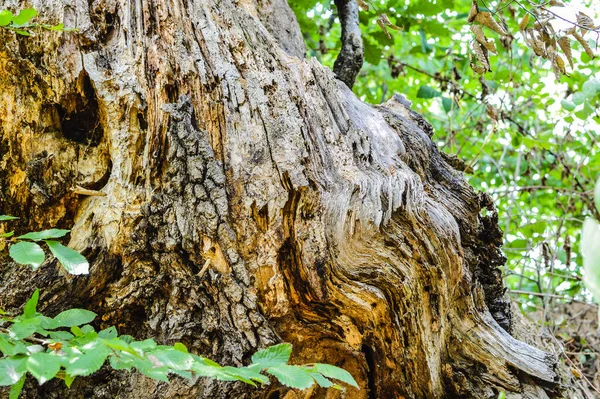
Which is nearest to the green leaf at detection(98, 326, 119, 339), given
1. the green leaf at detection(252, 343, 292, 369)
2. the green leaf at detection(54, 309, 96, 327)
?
the green leaf at detection(54, 309, 96, 327)

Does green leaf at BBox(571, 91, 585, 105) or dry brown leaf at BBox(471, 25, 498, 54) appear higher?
green leaf at BBox(571, 91, 585, 105)

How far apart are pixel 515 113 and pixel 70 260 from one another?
17.2 ft

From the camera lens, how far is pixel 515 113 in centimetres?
569

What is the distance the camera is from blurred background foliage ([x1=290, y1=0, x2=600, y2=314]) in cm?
370

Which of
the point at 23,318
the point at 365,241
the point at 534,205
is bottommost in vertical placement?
the point at 23,318

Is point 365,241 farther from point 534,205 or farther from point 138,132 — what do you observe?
point 534,205

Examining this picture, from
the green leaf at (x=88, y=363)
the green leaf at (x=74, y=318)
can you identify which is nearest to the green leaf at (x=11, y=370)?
the green leaf at (x=88, y=363)

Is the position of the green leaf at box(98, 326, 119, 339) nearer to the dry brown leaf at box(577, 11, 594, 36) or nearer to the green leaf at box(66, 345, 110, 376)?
the green leaf at box(66, 345, 110, 376)

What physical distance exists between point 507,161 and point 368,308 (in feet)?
16.1

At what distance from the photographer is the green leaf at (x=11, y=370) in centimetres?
118

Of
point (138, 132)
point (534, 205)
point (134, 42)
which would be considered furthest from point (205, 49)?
point (534, 205)

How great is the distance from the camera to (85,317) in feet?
4.94

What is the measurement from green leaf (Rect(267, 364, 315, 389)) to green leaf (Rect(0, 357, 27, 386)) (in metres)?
0.57

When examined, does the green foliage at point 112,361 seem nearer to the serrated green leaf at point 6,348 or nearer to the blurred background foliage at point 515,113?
the serrated green leaf at point 6,348
